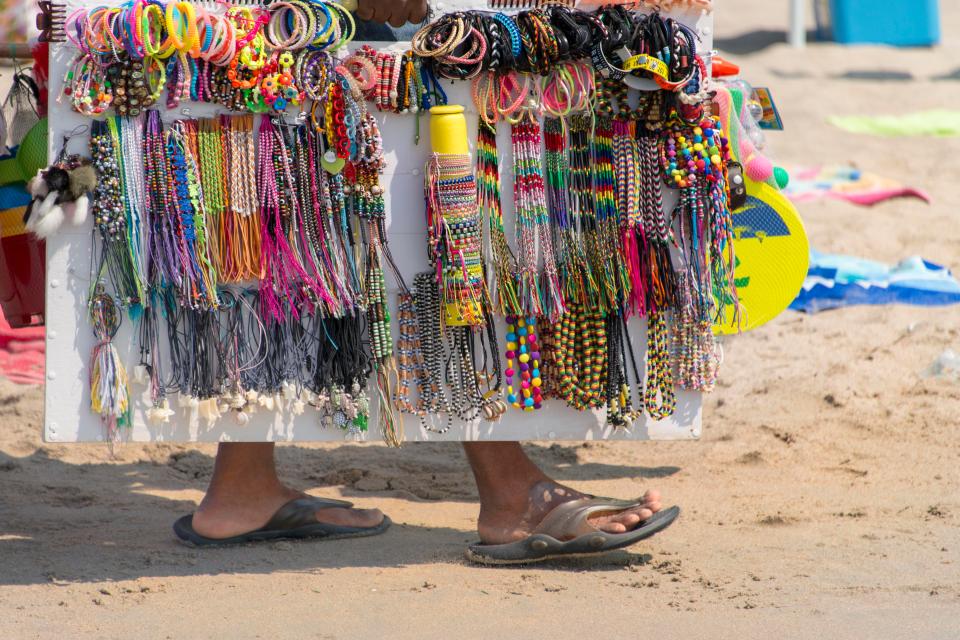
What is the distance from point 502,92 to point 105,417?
3.79 ft

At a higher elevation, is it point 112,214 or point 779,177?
point 779,177

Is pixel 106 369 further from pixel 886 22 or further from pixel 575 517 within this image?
pixel 886 22

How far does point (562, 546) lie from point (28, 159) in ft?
5.21

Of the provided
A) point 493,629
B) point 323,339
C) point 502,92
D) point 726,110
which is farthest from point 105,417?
point 726,110

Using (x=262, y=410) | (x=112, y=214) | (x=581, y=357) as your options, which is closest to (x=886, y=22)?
(x=581, y=357)

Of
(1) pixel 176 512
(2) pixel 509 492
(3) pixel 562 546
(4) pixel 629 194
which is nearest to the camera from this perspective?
(4) pixel 629 194

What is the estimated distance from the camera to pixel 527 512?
2.82 meters

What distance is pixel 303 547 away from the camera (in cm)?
300

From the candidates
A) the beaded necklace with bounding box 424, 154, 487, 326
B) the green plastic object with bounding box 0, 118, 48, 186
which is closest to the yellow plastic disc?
the beaded necklace with bounding box 424, 154, 487, 326

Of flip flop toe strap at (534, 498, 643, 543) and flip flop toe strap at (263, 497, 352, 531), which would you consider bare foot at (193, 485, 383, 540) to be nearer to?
flip flop toe strap at (263, 497, 352, 531)

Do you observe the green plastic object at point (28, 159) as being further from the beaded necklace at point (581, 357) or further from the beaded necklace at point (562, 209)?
the beaded necklace at point (581, 357)

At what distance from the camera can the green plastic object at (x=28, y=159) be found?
2.75 m

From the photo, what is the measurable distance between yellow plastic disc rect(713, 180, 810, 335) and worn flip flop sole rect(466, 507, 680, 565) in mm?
598

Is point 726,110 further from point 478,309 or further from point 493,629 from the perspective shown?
point 493,629
